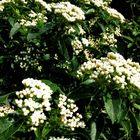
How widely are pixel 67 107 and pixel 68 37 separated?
957 mm

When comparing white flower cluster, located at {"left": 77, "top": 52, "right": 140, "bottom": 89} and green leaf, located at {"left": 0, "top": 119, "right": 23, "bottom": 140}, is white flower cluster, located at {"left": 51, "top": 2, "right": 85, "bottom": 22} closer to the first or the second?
white flower cluster, located at {"left": 77, "top": 52, "right": 140, "bottom": 89}

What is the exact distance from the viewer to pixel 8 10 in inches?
166

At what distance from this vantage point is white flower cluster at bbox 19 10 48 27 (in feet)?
13.1

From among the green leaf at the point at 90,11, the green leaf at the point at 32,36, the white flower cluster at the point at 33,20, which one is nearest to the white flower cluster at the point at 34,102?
the green leaf at the point at 32,36

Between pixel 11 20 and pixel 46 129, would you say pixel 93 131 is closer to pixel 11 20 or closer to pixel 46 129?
pixel 46 129

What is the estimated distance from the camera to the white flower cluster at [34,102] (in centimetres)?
283

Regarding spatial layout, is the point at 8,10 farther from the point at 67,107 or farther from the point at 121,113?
the point at 121,113

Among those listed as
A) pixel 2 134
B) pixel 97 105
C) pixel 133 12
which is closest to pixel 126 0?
pixel 133 12

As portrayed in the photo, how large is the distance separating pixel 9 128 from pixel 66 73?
1392mm

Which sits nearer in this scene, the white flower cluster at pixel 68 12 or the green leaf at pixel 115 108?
the green leaf at pixel 115 108

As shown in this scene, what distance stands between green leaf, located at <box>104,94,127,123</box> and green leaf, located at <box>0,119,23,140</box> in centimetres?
60

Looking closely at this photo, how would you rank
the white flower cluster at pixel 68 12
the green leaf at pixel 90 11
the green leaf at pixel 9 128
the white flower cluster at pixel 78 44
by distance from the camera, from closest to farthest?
the green leaf at pixel 9 128
the white flower cluster at pixel 68 12
the white flower cluster at pixel 78 44
the green leaf at pixel 90 11

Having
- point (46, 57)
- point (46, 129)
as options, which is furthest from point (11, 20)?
point (46, 129)

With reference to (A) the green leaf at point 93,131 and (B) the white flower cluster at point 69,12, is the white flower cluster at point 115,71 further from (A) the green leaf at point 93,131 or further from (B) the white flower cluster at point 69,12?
(B) the white flower cluster at point 69,12
